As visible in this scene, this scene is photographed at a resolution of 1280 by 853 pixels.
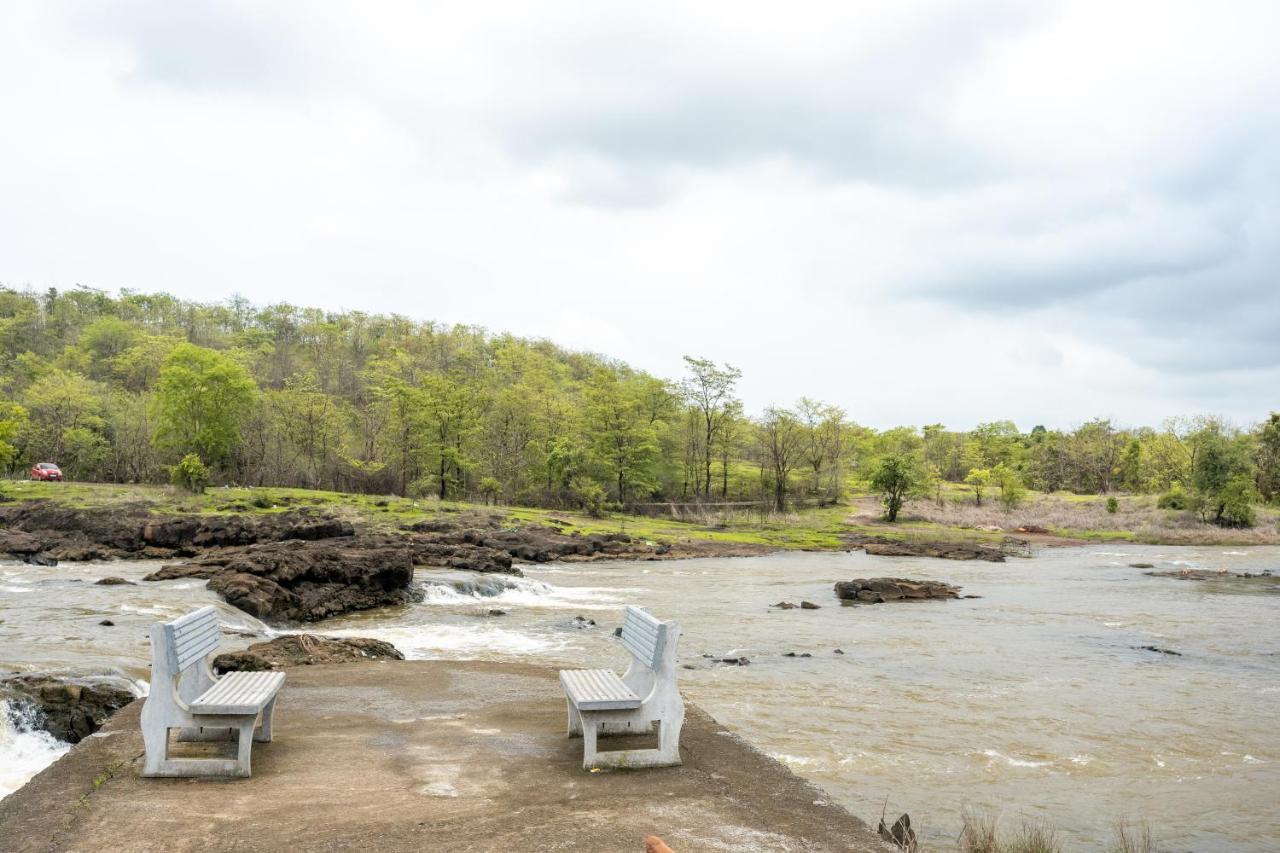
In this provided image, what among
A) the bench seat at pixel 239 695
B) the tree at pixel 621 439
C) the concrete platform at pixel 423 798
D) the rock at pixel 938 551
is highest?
the tree at pixel 621 439

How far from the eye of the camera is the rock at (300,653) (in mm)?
10664

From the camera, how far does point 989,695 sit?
14.6 meters

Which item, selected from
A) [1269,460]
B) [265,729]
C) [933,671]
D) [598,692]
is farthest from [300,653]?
[1269,460]

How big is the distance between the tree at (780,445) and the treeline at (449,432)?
199 mm

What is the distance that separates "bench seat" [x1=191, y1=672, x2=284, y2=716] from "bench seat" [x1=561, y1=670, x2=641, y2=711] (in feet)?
7.37

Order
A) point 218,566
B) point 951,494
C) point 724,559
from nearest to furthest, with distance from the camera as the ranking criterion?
point 218,566
point 724,559
point 951,494

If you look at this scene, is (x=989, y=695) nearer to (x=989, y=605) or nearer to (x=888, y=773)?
(x=888, y=773)

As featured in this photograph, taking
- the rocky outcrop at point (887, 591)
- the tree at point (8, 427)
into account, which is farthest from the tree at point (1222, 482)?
the tree at point (8, 427)

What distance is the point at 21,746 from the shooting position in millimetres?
8547

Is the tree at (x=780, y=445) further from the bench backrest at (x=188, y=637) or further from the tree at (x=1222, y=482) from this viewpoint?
the bench backrest at (x=188, y=637)

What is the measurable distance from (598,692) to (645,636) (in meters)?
0.60

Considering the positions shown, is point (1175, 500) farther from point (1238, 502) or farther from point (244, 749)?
point (244, 749)

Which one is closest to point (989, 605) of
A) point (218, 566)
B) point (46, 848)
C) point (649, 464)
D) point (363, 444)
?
point (218, 566)

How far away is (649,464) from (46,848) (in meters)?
69.1
